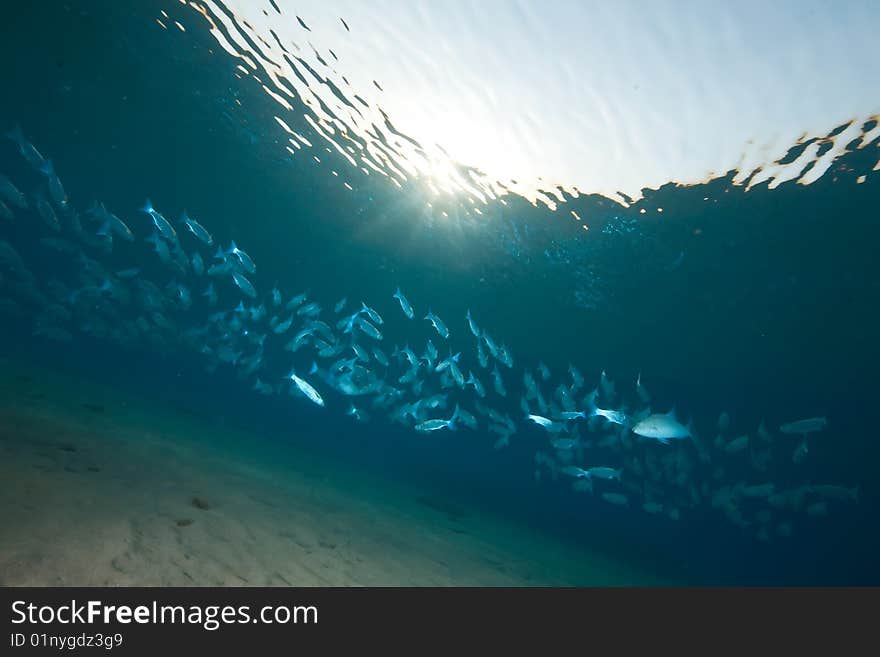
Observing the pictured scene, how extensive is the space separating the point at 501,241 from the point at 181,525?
18.0 meters

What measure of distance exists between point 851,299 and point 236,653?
21438 mm

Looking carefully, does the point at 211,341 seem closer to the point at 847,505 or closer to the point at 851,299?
the point at 851,299

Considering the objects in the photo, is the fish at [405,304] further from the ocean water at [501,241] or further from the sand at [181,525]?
the sand at [181,525]

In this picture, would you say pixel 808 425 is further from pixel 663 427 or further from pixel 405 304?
pixel 405 304

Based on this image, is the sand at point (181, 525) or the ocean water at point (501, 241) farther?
the ocean water at point (501, 241)

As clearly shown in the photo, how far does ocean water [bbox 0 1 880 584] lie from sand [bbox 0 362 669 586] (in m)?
2.90

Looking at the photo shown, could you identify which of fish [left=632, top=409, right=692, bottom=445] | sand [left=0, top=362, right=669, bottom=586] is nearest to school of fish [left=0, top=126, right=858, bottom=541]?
fish [left=632, top=409, right=692, bottom=445]

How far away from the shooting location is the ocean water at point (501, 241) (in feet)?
43.1

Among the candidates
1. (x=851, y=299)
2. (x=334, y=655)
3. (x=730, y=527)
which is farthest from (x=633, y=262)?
(x=730, y=527)

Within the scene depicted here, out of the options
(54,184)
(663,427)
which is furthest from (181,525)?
(54,184)

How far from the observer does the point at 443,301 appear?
30078mm

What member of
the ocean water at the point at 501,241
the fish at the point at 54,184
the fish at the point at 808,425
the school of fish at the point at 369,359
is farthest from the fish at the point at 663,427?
the fish at the point at 54,184

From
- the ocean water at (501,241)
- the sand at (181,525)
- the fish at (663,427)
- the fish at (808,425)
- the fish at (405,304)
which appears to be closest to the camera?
the sand at (181,525)

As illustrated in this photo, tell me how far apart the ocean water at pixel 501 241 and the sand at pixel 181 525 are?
114 inches
